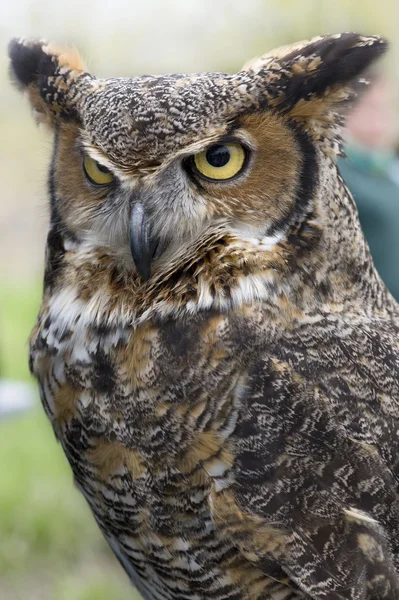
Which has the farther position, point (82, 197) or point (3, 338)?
point (3, 338)

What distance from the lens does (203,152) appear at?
1095 mm

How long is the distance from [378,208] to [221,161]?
5.51 feet

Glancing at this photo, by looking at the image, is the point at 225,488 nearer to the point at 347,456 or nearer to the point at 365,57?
the point at 347,456

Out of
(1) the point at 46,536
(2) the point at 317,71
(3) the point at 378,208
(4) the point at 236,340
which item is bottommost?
(1) the point at 46,536

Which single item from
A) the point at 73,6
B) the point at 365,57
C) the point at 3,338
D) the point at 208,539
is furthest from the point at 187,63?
the point at 208,539

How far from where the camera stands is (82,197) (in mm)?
1223

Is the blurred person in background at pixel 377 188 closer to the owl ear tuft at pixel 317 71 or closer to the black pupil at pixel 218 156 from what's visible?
the owl ear tuft at pixel 317 71

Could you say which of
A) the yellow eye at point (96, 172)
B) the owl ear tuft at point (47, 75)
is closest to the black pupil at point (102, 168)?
the yellow eye at point (96, 172)

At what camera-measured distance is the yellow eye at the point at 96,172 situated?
3.75 feet

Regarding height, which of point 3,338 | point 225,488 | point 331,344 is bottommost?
point 225,488

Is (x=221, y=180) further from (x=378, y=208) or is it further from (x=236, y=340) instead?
(x=378, y=208)

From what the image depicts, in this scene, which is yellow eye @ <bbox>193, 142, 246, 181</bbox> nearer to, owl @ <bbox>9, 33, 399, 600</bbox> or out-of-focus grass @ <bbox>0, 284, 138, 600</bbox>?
owl @ <bbox>9, 33, 399, 600</bbox>

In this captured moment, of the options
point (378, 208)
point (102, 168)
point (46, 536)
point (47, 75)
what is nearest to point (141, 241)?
point (102, 168)

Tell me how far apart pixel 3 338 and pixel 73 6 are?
2482 mm
